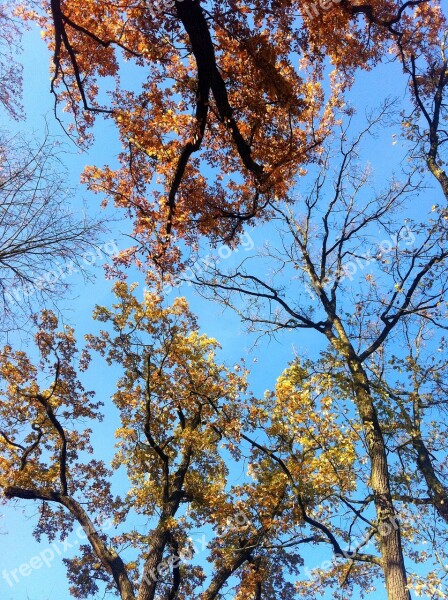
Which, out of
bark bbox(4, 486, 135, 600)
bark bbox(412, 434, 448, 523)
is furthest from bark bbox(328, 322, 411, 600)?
bark bbox(4, 486, 135, 600)

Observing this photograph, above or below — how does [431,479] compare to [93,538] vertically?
above

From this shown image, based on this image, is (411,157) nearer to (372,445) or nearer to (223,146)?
(223,146)

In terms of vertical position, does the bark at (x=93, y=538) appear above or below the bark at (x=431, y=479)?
below

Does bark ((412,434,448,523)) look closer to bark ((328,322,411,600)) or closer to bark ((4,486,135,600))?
bark ((328,322,411,600))

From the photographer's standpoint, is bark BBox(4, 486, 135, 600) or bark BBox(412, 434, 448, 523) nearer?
bark BBox(412, 434, 448, 523)

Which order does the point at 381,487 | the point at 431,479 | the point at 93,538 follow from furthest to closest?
the point at 93,538 → the point at 431,479 → the point at 381,487

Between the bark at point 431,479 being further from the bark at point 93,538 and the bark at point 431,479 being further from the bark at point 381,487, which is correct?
the bark at point 93,538

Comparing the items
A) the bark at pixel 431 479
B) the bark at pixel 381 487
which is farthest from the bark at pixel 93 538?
the bark at pixel 431 479

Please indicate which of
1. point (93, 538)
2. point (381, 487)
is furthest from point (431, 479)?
point (93, 538)

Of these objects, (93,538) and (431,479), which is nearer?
(431,479)

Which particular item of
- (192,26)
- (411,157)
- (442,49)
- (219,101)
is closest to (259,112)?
(219,101)

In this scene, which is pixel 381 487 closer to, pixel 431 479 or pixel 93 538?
pixel 431 479

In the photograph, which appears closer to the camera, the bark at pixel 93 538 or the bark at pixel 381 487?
the bark at pixel 381 487

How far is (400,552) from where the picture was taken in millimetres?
6852
